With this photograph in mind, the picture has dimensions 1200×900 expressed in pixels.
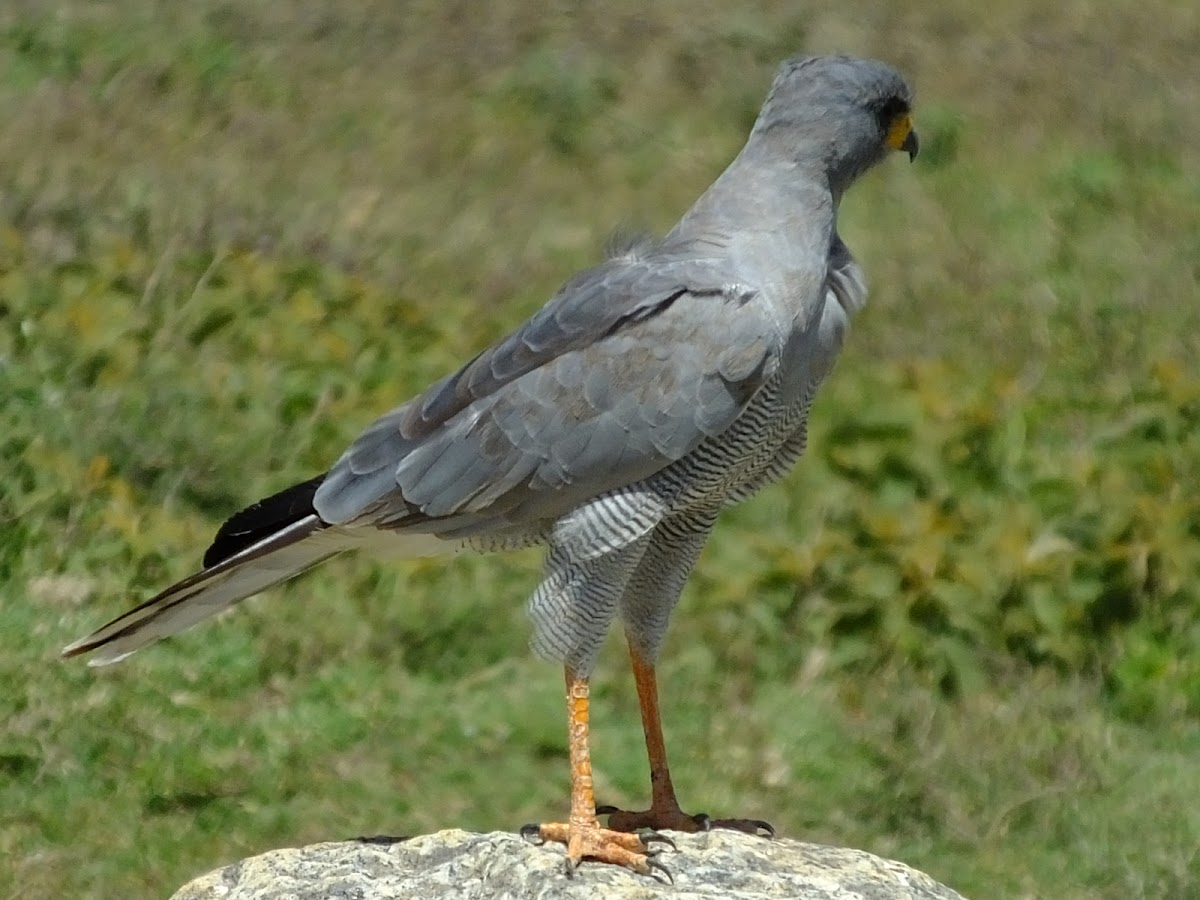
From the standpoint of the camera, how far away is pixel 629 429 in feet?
13.8

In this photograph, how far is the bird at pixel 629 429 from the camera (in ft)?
13.6

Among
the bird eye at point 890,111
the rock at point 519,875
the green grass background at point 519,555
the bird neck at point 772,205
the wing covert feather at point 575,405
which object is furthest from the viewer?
the green grass background at point 519,555

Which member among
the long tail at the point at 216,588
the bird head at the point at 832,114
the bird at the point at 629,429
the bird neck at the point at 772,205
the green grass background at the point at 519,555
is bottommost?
the green grass background at the point at 519,555

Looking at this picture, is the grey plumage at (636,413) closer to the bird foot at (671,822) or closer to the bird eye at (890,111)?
the bird eye at (890,111)

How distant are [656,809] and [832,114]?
69.3 inches

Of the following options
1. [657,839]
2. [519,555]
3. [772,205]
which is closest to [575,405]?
[772,205]

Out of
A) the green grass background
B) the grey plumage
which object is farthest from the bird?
the green grass background

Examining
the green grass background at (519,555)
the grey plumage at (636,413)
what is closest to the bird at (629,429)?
the grey plumage at (636,413)

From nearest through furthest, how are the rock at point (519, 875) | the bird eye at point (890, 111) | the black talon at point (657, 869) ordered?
the rock at point (519, 875), the black talon at point (657, 869), the bird eye at point (890, 111)

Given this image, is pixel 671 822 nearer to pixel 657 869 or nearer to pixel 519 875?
pixel 657 869

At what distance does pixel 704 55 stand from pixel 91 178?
202 inches

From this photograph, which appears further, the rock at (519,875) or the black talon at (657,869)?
the black talon at (657,869)

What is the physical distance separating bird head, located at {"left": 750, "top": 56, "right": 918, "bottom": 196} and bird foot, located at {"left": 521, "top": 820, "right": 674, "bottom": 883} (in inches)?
63.4

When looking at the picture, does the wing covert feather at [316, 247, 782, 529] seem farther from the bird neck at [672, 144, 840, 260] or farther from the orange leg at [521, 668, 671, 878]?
the orange leg at [521, 668, 671, 878]
